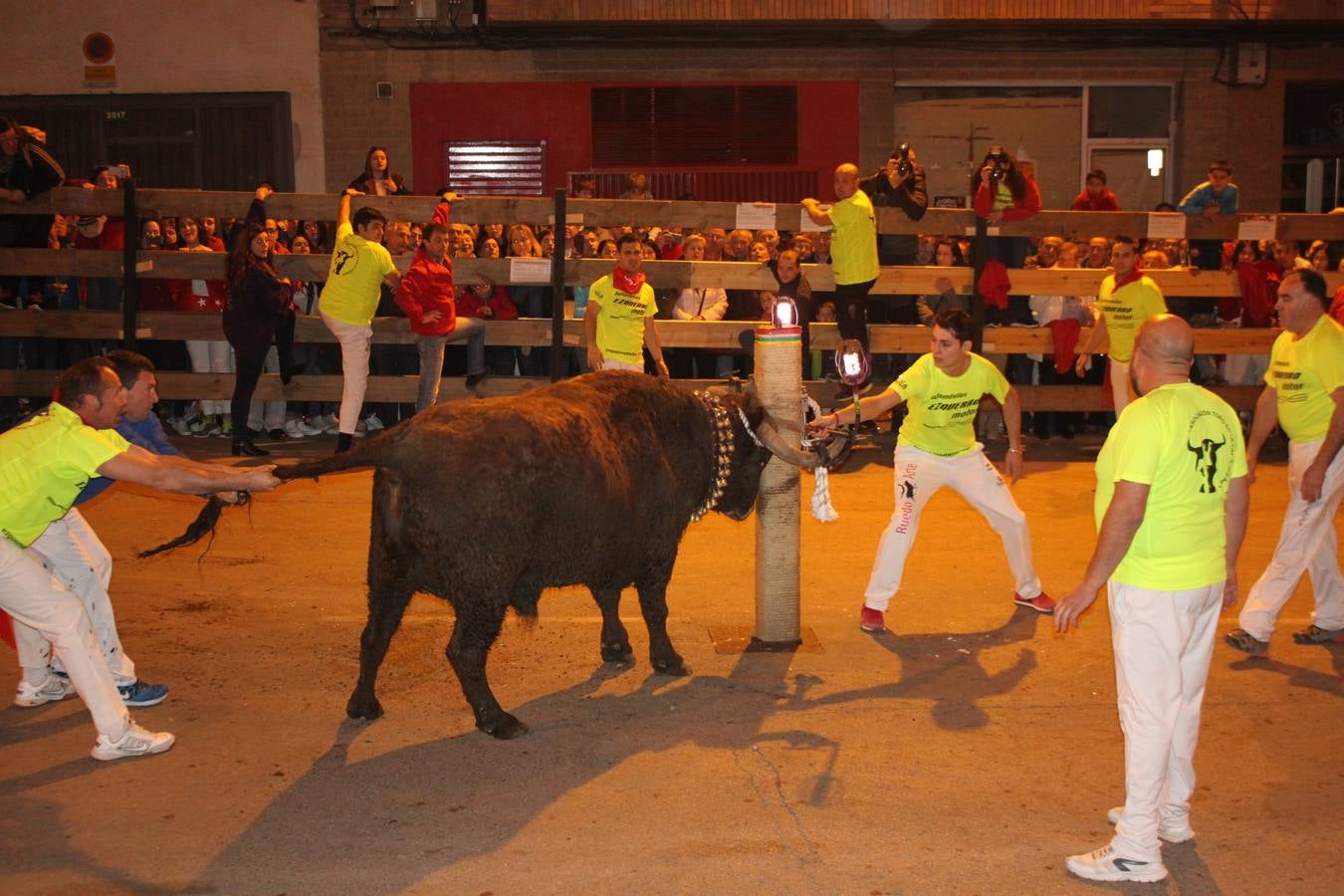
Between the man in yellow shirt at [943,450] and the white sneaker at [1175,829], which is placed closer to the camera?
the white sneaker at [1175,829]

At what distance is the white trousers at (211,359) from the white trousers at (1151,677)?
430 inches

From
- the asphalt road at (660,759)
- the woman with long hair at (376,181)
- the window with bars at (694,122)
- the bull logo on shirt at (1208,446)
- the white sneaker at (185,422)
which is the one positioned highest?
the window with bars at (694,122)

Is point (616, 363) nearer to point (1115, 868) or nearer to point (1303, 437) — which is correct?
point (1303, 437)

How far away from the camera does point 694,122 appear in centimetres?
1981

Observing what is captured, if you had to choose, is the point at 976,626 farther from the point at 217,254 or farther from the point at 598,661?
the point at 217,254

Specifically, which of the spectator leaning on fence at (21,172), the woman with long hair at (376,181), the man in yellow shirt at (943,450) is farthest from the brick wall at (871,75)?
the man in yellow shirt at (943,450)

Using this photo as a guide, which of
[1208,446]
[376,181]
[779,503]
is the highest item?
[376,181]

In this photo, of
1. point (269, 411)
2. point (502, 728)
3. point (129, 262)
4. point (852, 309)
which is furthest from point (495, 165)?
point (502, 728)

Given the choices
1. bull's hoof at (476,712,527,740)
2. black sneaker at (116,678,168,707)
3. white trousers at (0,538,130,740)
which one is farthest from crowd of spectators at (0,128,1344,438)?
bull's hoof at (476,712,527,740)

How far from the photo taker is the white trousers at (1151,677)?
481 centimetres

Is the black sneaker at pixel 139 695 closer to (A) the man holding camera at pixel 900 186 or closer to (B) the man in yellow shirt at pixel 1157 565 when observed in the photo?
(B) the man in yellow shirt at pixel 1157 565

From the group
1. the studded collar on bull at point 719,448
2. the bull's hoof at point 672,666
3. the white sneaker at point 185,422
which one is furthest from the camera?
the white sneaker at point 185,422

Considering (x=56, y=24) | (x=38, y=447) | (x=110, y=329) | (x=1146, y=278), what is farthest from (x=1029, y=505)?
(x=56, y=24)

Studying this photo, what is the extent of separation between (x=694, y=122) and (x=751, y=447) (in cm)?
1333
